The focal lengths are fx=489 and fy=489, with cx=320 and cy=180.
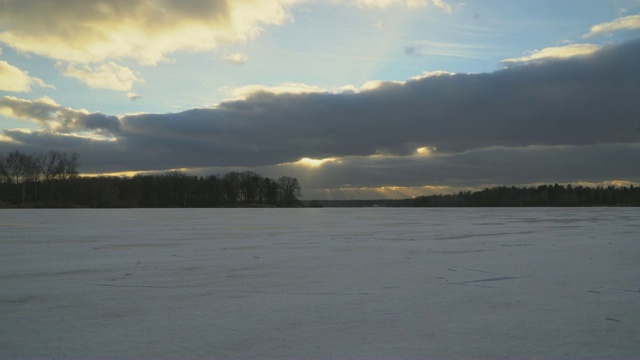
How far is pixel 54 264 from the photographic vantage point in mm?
7281

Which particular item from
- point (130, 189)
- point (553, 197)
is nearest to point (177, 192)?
point (130, 189)

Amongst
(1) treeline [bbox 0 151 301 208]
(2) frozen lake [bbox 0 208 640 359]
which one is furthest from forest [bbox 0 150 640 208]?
(2) frozen lake [bbox 0 208 640 359]

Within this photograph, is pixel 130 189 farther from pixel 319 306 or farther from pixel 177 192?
pixel 319 306

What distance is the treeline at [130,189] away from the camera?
231 feet

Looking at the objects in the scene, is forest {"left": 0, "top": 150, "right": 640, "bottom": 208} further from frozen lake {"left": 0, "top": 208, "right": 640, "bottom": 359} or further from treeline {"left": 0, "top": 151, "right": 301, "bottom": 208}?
frozen lake {"left": 0, "top": 208, "right": 640, "bottom": 359}

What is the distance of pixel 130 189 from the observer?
88188 mm

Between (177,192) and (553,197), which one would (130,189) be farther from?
(553,197)

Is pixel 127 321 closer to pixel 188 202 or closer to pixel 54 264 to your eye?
pixel 54 264

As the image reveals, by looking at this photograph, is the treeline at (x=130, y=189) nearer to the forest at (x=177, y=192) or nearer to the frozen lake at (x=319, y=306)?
the forest at (x=177, y=192)

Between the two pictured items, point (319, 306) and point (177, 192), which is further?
point (177, 192)

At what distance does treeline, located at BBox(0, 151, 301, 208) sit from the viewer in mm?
70375

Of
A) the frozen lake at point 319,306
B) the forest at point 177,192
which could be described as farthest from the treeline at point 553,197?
the frozen lake at point 319,306

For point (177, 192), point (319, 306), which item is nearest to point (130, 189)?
point (177, 192)

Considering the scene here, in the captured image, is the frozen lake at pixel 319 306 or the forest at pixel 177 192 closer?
the frozen lake at pixel 319 306
